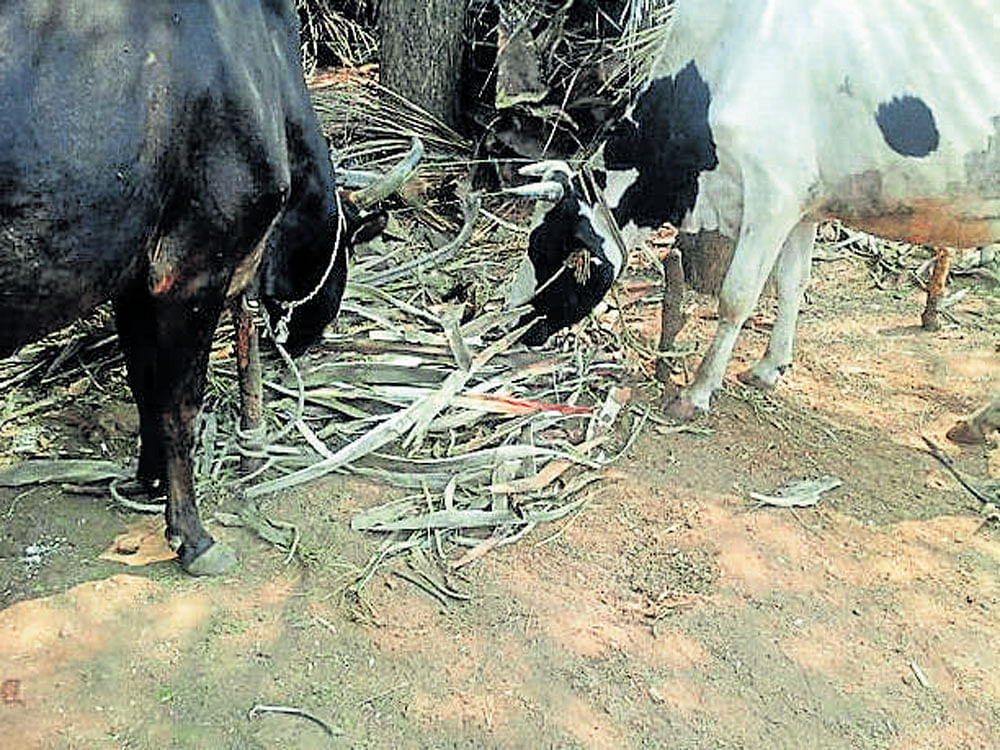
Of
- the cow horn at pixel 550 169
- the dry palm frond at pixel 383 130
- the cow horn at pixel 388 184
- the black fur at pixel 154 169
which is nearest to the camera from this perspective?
the black fur at pixel 154 169

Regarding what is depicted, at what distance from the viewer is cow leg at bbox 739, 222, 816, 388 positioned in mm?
4844

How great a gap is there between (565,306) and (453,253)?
1.21 metres

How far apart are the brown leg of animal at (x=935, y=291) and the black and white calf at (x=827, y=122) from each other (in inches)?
53.0

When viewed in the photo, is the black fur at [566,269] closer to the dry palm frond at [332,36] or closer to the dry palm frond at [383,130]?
the dry palm frond at [383,130]

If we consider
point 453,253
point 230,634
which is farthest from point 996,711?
point 453,253

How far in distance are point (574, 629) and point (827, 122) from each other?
2110 mm

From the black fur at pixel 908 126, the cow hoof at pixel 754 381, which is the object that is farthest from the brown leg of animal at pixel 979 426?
the black fur at pixel 908 126

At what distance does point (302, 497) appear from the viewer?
3.75m

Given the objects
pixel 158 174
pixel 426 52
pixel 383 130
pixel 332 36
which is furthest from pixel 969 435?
pixel 332 36

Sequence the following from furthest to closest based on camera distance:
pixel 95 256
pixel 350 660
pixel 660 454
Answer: pixel 660 454 < pixel 350 660 < pixel 95 256

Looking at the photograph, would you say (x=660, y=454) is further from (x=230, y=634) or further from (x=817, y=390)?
(x=230, y=634)

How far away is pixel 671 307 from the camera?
479 centimetres

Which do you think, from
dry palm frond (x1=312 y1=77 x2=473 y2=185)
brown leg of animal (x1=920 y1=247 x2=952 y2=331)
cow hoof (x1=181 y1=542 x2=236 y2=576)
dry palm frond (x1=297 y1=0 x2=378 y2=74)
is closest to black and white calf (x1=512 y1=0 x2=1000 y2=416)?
brown leg of animal (x1=920 y1=247 x2=952 y2=331)

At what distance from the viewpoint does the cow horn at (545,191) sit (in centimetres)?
436
